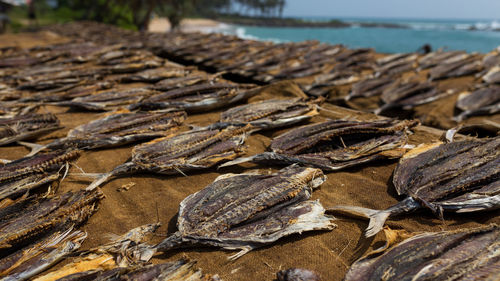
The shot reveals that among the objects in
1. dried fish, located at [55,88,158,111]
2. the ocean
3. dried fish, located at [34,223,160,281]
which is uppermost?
the ocean

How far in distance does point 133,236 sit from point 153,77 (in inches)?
241

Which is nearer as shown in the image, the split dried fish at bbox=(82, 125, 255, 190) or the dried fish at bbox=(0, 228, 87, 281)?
the dried fish at bbox=(0, 228, 87, 281)

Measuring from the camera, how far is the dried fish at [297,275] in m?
2.23

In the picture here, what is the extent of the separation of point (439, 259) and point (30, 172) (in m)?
4.00

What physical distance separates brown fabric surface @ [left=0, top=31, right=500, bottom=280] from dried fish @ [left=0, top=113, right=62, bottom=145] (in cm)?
26

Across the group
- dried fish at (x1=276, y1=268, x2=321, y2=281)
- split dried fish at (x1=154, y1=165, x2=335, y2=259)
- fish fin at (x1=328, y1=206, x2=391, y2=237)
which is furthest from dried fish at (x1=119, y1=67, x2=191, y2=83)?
dried fish at (x1=276, y1=268, x2=321, y2=281)

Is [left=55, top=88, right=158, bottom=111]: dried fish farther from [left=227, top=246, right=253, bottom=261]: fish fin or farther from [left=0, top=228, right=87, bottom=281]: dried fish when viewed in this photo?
[left=227, top=246, right=253, bottom=261]: fish fin

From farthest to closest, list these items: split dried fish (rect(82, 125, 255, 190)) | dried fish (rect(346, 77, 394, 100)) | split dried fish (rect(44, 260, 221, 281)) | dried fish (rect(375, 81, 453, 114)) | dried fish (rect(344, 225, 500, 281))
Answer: dried fish (rect(346, 77, 394, 100)), dried fish (rect(375, 81, 453, 114)), split dried fish (rect(82, 125, 255, 190)), split dried fish (rect(44, 260, 221, 281)), dried fish (rect(344, 225, 500, 281))

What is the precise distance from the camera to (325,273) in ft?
7.75

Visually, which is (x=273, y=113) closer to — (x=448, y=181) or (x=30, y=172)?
(x=448, y=181)

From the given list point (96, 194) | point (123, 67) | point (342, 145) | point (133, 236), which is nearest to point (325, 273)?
point (133, 236)

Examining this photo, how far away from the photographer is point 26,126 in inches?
198

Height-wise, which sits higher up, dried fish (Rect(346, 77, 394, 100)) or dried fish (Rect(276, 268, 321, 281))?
dried fish (Rect(346, 77, 394, 100))

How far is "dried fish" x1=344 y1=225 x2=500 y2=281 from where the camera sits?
1925mm
